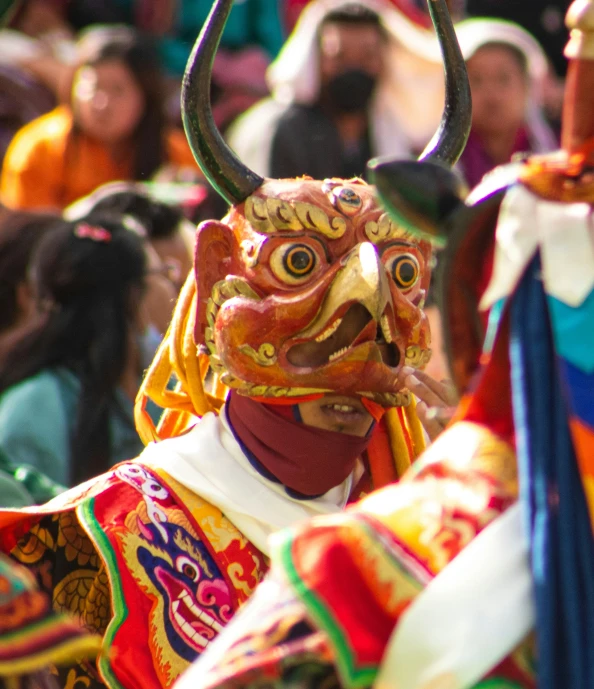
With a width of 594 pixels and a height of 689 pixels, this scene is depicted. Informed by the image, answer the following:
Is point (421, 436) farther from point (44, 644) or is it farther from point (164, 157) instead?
point (164, 157)

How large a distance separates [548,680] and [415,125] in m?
4.99

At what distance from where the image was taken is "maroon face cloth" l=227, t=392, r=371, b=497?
309cm

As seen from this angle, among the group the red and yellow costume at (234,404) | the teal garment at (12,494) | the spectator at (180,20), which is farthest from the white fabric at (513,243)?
the spectator at (180,20)

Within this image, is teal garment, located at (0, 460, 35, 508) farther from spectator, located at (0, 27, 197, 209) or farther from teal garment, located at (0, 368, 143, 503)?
spectator, located at (0, 27, 197, 209)

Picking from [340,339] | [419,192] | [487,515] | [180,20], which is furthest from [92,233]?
[180,20]

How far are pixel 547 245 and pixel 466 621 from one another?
1.53 ft

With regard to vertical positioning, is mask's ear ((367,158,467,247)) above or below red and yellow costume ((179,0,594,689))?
above

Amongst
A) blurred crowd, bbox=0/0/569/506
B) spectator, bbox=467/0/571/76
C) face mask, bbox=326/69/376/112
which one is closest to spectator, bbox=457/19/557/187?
blurred crowd, bbox=0/0/569/506

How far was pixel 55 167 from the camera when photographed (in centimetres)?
662

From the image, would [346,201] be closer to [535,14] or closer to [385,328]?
[385,328]

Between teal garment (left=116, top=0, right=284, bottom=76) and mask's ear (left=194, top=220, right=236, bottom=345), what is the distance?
4.87m

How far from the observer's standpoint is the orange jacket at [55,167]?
6.61 meters

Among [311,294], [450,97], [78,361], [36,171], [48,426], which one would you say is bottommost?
[48,426]

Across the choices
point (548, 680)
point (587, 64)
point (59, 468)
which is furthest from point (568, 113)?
point (59, 468)
